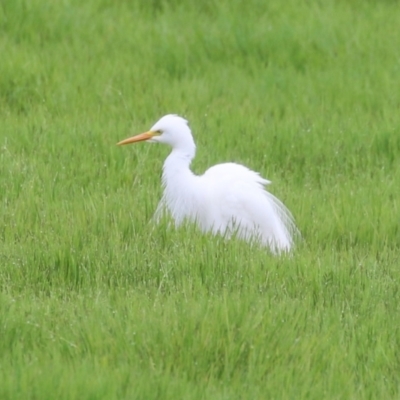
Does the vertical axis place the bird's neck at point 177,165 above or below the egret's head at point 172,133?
below

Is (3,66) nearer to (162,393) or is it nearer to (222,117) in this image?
(222,117)

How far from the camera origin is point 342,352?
13.0ft

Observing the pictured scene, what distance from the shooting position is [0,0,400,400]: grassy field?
12.5 feet

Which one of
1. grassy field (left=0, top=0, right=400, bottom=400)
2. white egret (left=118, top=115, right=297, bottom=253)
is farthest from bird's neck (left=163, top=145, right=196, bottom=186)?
grassy field (left=0, top=0, right=400, bottom=400)

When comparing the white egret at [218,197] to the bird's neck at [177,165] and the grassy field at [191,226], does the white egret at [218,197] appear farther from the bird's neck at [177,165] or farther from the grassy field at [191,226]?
the grassy field at [191,226]

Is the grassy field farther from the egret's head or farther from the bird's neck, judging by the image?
the egret's head

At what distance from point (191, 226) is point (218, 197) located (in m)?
0.52

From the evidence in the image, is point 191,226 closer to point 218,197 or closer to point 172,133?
point 218,197

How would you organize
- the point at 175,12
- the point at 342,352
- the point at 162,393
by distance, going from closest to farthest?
1. the point at 162,393
2. the point at 342,352
3. the point at 175,12

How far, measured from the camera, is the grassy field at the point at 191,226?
380 centimetres

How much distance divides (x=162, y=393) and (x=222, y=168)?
239 cm

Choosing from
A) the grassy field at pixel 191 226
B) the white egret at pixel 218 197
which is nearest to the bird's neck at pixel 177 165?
the white egret at pixel 218 197

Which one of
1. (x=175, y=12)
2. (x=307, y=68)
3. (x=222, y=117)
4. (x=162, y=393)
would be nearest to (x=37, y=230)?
(x=162, y=393)

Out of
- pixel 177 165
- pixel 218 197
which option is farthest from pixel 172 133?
pixel 218 197
